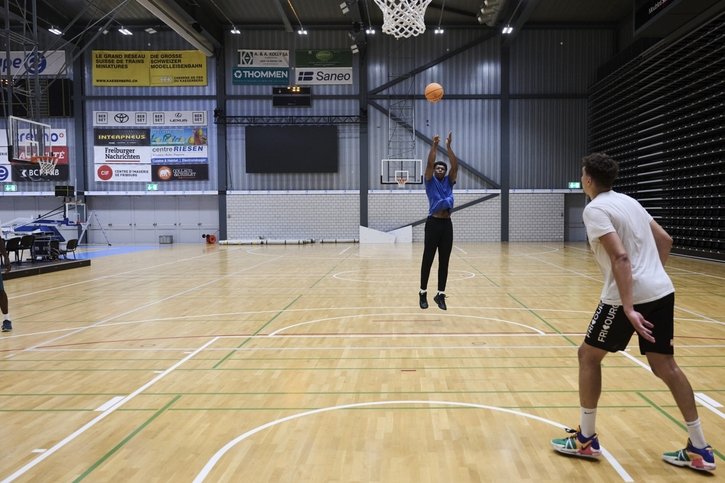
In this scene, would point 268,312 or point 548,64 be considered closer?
point 268,312

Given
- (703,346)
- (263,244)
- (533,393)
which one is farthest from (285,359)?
(263,244)

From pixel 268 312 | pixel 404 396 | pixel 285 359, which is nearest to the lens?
pixel 404 396

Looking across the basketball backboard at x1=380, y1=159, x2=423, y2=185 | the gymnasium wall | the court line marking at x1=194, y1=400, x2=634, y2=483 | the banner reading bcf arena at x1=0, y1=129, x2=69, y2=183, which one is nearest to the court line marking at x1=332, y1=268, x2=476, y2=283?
the court line marking at x1=194, y1=400, x2=634, y2=483

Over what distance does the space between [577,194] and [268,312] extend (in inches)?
878

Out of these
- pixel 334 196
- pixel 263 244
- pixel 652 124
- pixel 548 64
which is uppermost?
pixel 548 64

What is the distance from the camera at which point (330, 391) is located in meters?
4.17

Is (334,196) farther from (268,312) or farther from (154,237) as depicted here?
(268,312)

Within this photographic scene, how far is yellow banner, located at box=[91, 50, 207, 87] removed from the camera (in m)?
25.8

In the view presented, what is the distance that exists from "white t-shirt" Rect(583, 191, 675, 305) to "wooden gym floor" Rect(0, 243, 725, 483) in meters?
0.92

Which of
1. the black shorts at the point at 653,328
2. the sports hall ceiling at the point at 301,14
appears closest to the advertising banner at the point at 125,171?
the sports hall ceiling at the point at 301,14

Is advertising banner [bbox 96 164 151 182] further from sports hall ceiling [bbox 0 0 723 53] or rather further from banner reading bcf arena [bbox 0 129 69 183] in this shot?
sports hall ceiling [bbox 0 0 723 53]

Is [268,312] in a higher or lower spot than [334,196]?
lower

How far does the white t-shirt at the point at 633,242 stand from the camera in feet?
9.01

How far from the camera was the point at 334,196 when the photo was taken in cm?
2622
